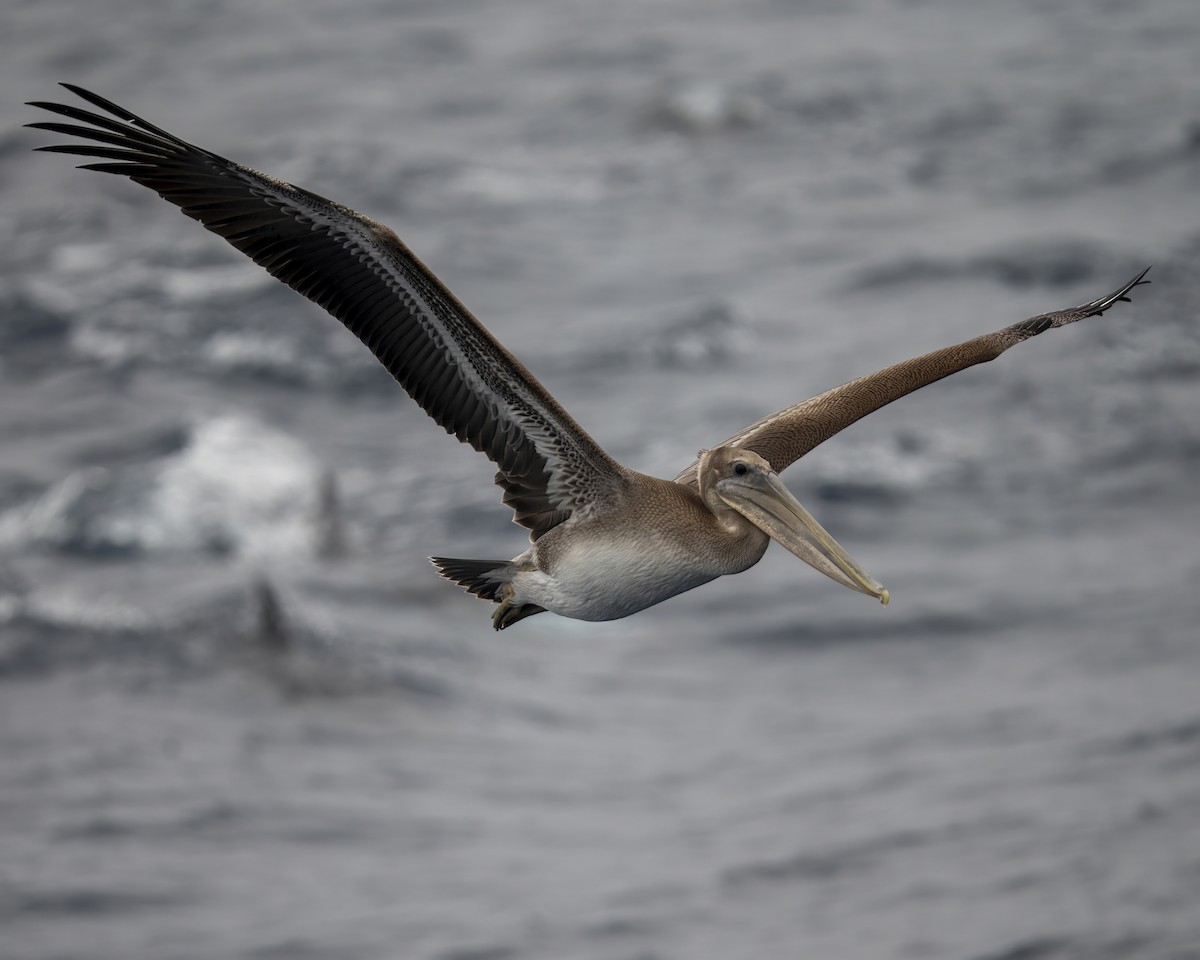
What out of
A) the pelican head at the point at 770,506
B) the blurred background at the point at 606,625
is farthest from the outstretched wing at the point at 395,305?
the blurred background at the point at 606,625

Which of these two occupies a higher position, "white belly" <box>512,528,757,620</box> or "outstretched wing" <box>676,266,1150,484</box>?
"outstretched wing" <box>676,266,1150,484</box>

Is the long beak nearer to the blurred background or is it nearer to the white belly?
the white belly

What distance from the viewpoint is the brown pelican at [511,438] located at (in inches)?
484

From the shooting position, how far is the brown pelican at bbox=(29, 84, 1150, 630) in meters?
12.3

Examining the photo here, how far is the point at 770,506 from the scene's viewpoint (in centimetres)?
1294

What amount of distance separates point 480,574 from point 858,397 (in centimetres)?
350

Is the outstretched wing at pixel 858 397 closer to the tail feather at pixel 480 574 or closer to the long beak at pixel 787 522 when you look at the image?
the long beak at pixel 787 522

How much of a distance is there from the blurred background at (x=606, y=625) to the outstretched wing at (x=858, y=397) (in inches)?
1480

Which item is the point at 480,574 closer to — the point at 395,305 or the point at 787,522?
the point at 395,305

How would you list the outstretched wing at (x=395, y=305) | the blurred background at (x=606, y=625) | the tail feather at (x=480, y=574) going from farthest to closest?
the blurred background at (x=606, y=625), the tail feather at (x=480, y=574), the outstretched wing at (x=395, y=305)

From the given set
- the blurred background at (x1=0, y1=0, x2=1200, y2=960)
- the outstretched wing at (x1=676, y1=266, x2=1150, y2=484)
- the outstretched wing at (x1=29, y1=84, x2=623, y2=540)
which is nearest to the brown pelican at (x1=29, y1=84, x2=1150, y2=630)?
the outstretched wing at (x1=29, y1=84, x2=623, y2=540)

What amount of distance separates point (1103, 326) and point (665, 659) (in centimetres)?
1904

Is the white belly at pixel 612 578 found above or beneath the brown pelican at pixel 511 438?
beneath

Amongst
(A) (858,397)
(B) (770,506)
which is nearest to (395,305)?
(B) (770,506)
